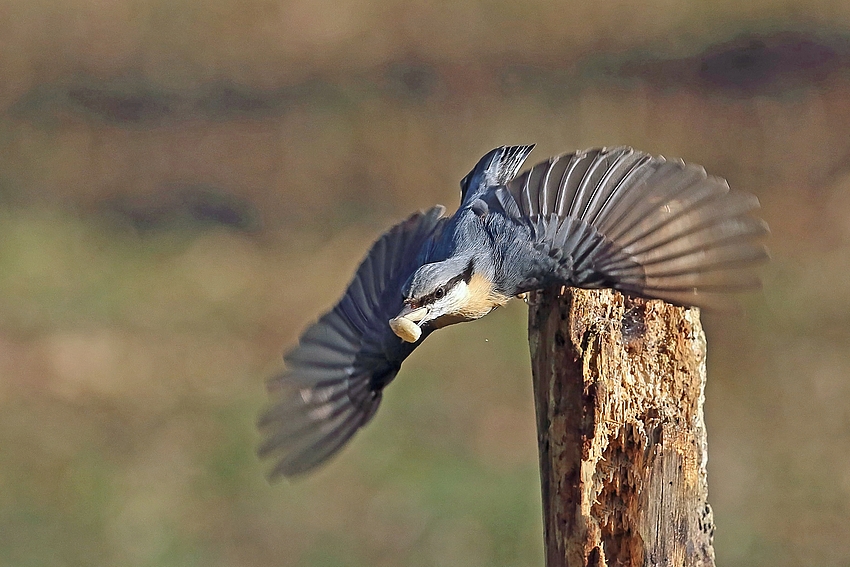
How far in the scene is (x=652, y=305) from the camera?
10.7 ft

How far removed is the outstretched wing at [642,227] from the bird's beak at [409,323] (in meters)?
0.39

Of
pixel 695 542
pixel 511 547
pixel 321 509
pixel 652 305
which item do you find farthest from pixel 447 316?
pixel 321 509

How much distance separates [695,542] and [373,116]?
797 centimetres

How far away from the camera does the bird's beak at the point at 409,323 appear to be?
3.76m

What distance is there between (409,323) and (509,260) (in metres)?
0.40

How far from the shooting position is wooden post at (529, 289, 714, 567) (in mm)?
2979

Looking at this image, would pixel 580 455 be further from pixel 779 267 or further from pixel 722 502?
pixel 779 267

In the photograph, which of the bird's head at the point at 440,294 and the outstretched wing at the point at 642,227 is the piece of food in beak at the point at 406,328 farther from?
the outstretched wing at the point at 642,227

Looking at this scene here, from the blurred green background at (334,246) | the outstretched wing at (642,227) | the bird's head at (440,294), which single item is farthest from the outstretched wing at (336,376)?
the blurred green background at (334,246)

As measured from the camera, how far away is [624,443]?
10.0 ft

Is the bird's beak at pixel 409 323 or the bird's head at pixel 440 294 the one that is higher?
the bird's head at pixel 440 294

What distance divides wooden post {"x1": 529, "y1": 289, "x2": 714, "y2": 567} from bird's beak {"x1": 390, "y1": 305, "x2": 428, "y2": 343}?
652mm

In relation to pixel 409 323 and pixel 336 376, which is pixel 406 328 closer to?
pixel 409 323

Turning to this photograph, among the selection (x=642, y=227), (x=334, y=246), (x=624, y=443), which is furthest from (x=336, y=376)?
(x=334, y=246)
